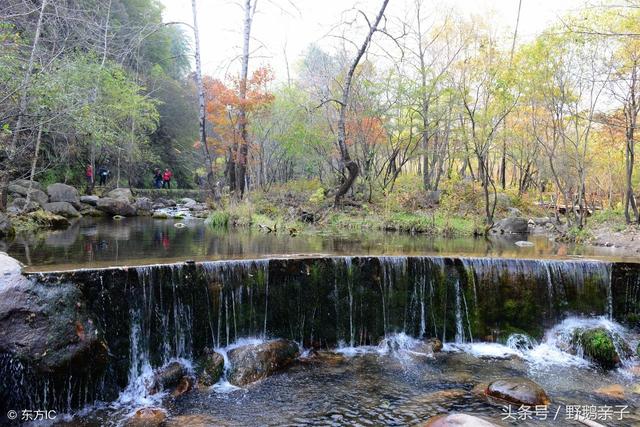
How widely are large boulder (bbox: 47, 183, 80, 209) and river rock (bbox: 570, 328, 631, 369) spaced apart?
1628cm

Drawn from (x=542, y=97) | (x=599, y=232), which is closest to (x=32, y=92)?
(x=542, y=97)

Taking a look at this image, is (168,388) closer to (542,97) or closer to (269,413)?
(269,413)

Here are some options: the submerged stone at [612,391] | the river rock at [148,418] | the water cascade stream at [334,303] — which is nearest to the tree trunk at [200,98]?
the water cascade stream at [334,303]

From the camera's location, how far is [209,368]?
5.45 m

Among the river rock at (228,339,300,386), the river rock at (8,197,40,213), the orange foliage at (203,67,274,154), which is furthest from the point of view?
the orange foliage at (203,67,274,154)

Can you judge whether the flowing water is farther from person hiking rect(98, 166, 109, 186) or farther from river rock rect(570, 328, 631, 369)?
person hiking rect(98, 166, 109, 186)

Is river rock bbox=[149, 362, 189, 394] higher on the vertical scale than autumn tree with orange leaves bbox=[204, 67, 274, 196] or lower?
lower

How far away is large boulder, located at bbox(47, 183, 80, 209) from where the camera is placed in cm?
1536

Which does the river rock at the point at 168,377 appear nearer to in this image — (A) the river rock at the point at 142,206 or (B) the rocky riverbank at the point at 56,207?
(B) the rocky riverbank at the point at 56,207

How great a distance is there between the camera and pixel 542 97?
545 inches

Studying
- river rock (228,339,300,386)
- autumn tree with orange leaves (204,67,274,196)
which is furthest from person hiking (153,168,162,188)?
river rock (228,339,300,386)

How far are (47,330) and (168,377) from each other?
1.47 meters

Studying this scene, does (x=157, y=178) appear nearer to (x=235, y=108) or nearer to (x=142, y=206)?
(x=142, y=206)

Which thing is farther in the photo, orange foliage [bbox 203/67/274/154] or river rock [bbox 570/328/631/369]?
orange foliage [bbox 203/67/274/154]
